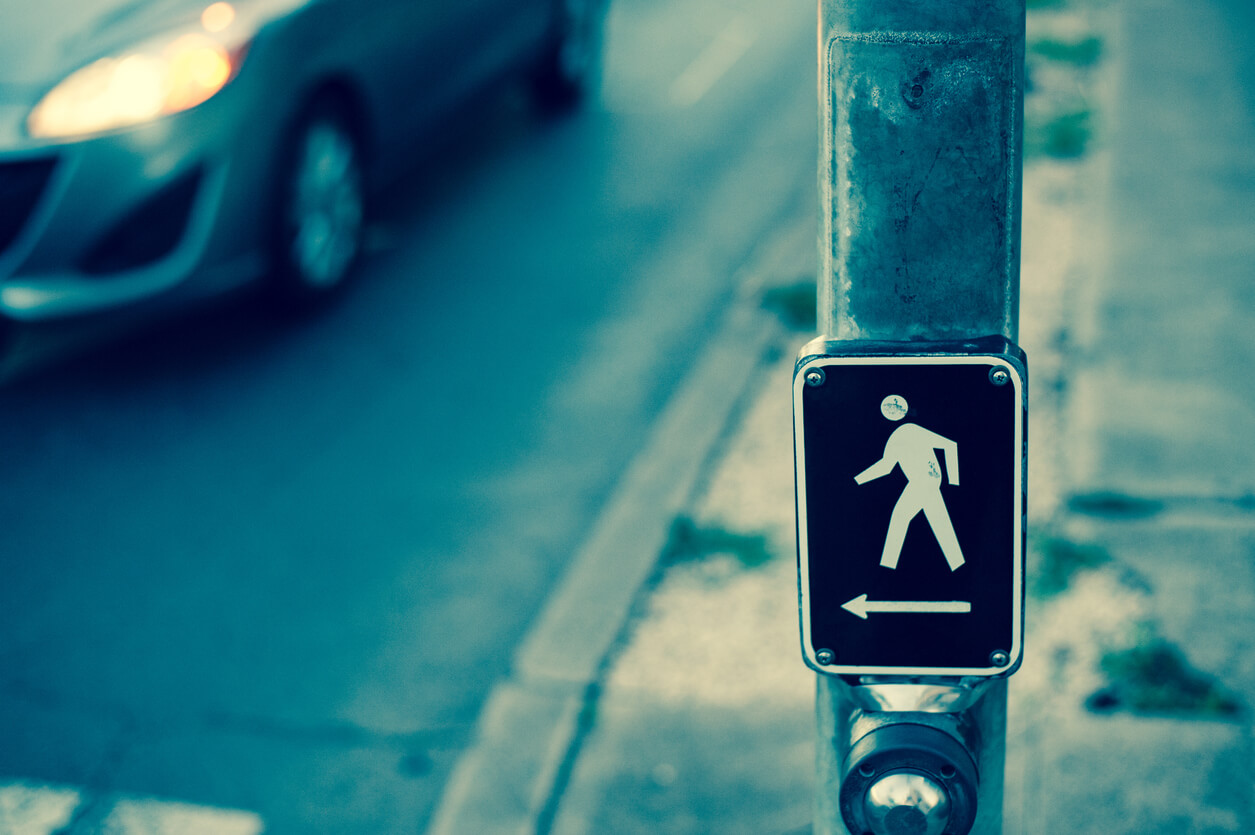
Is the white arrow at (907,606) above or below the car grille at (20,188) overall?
below

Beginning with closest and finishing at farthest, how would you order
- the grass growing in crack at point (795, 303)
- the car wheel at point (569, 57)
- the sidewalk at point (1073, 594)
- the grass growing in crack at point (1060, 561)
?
the sidewalk at point (1073, 594)
the grass growing in crack at point (1060, 561)
the grass growing in crack at point (795, 303)
the car wheel at point (569, 57)

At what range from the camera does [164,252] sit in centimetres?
526

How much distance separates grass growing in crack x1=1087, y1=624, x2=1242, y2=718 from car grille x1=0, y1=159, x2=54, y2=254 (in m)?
4.00

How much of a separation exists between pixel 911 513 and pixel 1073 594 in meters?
2.64

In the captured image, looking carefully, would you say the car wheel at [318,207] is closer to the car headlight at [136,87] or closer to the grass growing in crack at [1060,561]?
the car headlight at [136,87]

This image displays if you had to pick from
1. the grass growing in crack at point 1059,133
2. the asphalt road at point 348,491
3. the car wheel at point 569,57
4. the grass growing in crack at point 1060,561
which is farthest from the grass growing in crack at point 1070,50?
the grass growing in crack at point 1060,561

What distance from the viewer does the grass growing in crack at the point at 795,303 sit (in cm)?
566

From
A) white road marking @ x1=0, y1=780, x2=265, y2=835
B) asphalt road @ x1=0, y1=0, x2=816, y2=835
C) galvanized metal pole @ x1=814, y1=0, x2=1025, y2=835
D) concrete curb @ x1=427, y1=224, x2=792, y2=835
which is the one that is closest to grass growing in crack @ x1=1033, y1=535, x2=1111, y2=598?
concrete curb @ x1=427, y1=224, x2=792, y2=835

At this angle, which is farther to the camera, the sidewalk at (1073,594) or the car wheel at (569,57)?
the car wheel at (569,57)

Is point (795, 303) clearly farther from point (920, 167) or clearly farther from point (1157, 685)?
point (920, 167)

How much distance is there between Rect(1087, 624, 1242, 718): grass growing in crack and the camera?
11.1 feet

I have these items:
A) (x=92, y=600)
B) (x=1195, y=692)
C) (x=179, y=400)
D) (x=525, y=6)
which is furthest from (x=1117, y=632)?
(x=525, y=6)

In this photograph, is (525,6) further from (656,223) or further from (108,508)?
(108,508)

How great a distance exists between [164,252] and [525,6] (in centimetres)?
311
